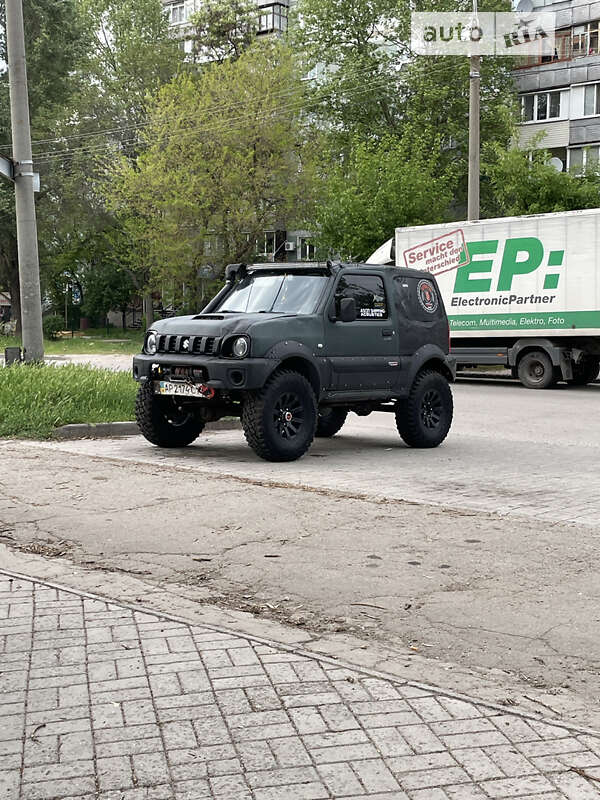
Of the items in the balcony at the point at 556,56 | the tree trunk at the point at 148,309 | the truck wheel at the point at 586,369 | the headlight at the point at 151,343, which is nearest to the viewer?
the headlight at the point at 151,343

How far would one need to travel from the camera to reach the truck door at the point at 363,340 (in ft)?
37.2

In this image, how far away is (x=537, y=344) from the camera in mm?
22281

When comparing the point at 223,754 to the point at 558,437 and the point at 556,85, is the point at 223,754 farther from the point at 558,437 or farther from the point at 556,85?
the point at 556,85

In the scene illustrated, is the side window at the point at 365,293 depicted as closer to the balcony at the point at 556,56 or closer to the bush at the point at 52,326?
the balcony at the point at 556,56

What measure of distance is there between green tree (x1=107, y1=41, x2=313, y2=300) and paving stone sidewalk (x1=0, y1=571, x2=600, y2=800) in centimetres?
3567

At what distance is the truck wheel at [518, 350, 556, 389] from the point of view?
875 inches

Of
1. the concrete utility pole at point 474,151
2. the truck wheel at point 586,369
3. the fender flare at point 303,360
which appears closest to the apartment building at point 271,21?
the concrete utility pole at point 474,151

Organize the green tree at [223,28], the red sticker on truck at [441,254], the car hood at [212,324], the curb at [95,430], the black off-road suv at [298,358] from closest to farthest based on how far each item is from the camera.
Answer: the black off-road suv at [298,358] < the car hood at [212,324] < the curb at [95,430] < the red sticker on truck at [441,254] < the green tree at [223,28]

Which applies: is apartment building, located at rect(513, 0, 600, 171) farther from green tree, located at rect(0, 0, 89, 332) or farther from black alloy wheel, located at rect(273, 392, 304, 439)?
black alloy wheel, located at rect(273, 392, 304, 439)

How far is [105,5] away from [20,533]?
57.7 metres

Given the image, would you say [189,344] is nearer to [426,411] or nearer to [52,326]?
[426,411]

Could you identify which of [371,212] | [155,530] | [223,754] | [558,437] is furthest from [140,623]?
[371,212]

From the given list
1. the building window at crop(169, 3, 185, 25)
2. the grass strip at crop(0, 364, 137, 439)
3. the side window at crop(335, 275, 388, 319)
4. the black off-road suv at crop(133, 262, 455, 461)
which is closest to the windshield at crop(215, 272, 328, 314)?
the black off-road suv at crop(133, 262, 455, 461)

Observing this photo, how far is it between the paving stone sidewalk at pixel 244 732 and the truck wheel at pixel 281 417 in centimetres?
571
